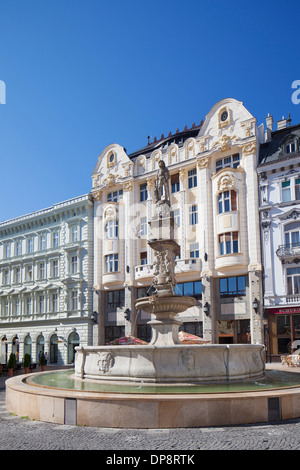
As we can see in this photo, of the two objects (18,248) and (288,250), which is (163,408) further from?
(18,248)

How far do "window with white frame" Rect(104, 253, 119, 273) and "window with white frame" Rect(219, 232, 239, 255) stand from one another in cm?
1099

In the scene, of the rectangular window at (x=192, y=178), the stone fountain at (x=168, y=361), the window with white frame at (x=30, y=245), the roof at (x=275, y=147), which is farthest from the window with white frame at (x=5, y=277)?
the stone fountain at (x=168, y=361)

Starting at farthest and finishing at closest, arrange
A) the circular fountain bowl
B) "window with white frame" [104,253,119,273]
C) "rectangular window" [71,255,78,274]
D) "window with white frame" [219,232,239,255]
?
1. "rectangular window" [71,255,78,274]
2. "window with white frame" [104,253,119,273]
3. "window with white frame" [219,232,239,255]
4. the circular fountain bowl

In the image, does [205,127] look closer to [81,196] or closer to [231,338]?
[81,196]

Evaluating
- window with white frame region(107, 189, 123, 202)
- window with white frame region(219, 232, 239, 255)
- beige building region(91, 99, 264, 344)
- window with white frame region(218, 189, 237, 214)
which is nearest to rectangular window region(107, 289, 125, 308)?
beige building region(91, 99, 264, 344)

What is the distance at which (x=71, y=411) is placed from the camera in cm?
1041

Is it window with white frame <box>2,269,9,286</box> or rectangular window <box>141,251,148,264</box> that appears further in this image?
window with white frame <box>2,269,9,286</box>

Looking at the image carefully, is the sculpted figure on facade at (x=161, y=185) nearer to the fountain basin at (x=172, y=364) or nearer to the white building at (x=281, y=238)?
the fountain basin at (x=172, y=364)

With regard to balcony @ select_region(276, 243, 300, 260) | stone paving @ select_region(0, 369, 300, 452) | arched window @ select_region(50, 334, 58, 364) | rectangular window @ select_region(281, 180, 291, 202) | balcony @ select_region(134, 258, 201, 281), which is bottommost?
arched window @ select_region(50, 334, 58, 364)

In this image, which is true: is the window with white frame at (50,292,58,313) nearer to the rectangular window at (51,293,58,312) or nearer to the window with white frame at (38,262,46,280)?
the rectangular window at (51,293,58,312)

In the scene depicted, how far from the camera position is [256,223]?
35.0 meters

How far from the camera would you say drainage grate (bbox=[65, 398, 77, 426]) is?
10344 mm

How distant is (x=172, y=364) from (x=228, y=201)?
2493cm

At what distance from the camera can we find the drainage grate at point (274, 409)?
10.3 m
